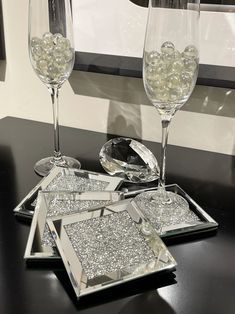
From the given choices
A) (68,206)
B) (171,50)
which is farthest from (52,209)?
(171,50)

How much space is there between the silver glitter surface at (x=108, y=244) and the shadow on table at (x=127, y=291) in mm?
18

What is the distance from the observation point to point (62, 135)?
2.79ft

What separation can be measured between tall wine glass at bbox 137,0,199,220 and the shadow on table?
22cm

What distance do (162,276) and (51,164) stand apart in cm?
33

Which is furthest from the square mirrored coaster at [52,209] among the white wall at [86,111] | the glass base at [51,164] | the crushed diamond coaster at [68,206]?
the white wall at [86,111]

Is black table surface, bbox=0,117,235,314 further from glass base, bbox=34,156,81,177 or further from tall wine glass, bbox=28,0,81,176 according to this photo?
tall wine glass, bbox=28,0,81,176

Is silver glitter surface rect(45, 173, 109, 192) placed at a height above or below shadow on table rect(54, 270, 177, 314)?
above

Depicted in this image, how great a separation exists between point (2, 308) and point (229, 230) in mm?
291

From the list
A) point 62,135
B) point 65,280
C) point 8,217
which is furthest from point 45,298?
point 62,135

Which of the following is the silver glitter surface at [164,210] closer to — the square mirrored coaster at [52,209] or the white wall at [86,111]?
the square mirrored coaster at [52,209]

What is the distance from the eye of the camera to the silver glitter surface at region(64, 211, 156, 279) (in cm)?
44

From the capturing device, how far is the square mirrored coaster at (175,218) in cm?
52

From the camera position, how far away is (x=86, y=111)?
856 millimetres

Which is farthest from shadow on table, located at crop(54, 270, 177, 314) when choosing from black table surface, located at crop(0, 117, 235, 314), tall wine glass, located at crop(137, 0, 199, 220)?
Answer: tall wine glass, located at crop(137, 0, 199, 220)
